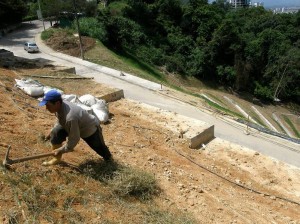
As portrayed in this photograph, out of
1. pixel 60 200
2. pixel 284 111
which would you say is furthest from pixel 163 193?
pixel 284 111

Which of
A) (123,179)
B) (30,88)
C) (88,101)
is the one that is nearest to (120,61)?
(30,88)

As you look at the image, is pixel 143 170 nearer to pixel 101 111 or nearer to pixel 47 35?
pixel 101 111

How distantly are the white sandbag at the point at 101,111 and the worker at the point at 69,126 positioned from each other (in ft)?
9.96

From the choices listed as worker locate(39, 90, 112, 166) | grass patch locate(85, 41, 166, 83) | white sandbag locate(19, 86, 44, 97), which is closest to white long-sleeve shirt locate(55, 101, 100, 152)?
worker locate(39, 90, 112, 166)

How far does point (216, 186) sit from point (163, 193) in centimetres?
154

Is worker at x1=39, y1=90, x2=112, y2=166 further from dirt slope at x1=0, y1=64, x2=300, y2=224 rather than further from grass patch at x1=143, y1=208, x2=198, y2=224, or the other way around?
grass patch at x1=143, y1=208, x2=198, y2=224

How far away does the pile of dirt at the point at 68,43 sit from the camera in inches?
965

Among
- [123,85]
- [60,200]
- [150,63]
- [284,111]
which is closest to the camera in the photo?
[60,200]

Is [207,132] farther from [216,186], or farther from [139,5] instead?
[139,5]

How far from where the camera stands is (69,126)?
4691 millimetres

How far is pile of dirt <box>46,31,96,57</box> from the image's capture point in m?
24.5

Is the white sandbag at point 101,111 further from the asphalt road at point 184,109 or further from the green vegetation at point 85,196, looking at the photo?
the asphalt road at point 184,109

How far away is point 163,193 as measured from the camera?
559 centimetres

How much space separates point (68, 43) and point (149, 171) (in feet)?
70.0
